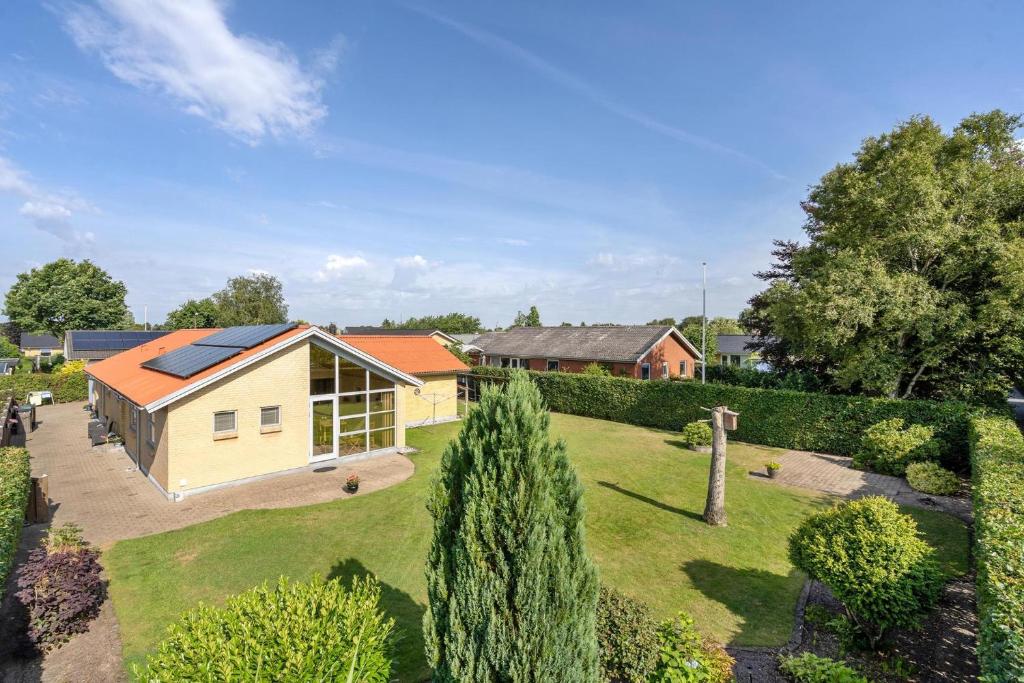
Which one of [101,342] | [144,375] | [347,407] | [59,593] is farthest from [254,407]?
[101,342]

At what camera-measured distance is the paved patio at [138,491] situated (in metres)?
12.6

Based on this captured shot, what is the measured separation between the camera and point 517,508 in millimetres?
4551

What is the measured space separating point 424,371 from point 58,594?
61.5ft

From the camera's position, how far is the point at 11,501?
8727mm

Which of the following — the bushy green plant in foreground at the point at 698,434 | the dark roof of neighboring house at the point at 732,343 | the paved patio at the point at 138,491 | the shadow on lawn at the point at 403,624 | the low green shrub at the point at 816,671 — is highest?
the dark roof of neighboring house at the point at 732,343

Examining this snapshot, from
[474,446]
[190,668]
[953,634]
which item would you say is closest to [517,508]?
[474,446]

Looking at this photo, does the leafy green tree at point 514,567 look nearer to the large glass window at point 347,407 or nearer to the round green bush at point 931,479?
the large glass window at point 347,407

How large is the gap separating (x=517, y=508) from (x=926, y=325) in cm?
2176

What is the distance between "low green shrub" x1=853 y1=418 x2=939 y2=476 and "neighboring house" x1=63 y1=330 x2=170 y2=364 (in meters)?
44.4

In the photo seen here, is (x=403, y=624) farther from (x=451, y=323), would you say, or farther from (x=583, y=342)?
(x=451, y=323)

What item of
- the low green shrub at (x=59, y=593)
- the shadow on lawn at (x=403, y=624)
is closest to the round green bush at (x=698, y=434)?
the shadow on lawn at (x=403, y=624)

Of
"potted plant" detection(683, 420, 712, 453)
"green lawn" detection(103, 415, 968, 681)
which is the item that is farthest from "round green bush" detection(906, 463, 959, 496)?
"potted plant" detection(683, 420, 712, 453)

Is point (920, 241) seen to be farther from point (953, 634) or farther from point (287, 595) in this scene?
point (287, 595)

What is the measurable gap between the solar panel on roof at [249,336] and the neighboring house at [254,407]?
0.24 ft
